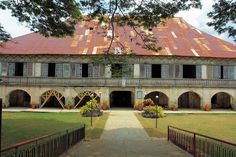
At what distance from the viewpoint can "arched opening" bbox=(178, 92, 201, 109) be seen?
43.2 metres

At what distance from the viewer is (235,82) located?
1618 inches

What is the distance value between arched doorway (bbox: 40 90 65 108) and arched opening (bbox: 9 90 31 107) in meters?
2.12

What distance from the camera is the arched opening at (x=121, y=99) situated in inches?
1777

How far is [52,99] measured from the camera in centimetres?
4350

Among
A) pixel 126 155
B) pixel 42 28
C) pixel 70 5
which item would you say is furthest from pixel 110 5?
pixel 126 155

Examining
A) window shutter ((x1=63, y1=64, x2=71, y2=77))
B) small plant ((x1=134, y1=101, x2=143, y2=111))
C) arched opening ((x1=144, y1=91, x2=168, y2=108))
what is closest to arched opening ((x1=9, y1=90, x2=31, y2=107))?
window shutter ((x1=63, y1=64, x2=71, y2=77))

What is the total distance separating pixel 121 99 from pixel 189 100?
744 centimetres

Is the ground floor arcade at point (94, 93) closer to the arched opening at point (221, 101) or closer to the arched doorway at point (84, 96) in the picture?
the arched doorway at point (84, 96)

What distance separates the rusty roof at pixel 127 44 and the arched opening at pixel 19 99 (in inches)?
186

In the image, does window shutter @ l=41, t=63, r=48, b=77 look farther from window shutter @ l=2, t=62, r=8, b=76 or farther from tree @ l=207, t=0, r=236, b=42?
tree @ l=207, t=0, r=236, b=42

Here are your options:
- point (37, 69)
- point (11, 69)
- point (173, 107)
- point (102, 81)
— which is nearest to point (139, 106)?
point (173, 107)

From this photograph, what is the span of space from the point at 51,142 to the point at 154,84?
29629 mm

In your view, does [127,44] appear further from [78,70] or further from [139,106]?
[139,106]

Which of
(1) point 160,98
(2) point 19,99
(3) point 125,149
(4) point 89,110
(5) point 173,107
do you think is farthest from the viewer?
(1) point 160,98
